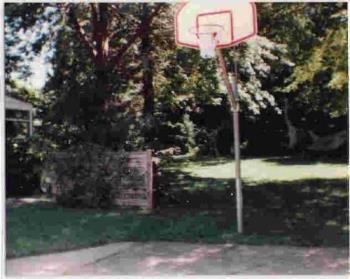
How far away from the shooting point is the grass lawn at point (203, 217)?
590 cm

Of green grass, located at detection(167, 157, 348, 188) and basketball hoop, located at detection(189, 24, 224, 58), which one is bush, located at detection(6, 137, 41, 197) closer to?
green grass, located at detection(167, 157, 348, 188)

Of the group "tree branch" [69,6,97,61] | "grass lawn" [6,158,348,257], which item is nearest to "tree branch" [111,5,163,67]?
"tree branch" [69,6,97,61]

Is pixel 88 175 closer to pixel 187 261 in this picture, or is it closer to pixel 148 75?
pixel 148 75

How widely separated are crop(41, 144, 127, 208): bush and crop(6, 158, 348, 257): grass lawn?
0.32 metres

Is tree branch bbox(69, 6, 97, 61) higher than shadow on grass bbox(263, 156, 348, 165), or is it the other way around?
tree branch bbox(69, 6, 97, 61)

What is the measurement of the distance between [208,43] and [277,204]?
121 inches

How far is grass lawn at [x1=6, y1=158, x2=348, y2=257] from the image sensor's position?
19.4 ft

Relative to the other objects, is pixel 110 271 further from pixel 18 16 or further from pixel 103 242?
pixel 18 16

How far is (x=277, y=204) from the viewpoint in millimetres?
7855

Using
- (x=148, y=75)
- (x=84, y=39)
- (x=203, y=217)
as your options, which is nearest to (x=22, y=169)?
(x=84, y=39)

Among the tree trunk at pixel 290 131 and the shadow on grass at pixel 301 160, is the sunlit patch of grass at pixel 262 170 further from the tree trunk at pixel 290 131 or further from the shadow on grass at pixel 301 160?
the tree trunk at pixel 290 131

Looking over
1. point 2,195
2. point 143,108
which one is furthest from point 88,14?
point 2,195

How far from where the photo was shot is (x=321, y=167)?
38.3 feet

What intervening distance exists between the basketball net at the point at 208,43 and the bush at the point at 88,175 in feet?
8.83
